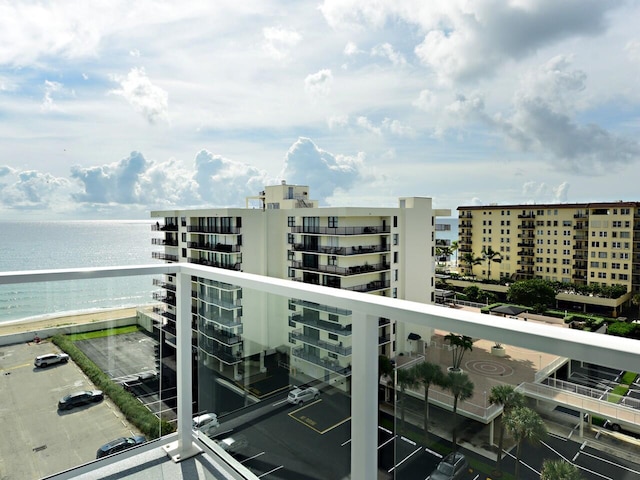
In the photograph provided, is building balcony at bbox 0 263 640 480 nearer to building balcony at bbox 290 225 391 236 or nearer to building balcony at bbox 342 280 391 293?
building balcony at bbox 290 225 391 236

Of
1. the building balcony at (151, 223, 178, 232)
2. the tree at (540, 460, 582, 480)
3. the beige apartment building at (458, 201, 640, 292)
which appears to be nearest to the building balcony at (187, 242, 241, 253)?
the building balcony at (151, 223, 178, 232)

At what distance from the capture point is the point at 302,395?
139cm

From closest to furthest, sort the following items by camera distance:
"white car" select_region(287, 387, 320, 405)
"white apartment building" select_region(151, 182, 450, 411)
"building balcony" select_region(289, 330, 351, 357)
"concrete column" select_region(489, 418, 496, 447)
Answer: "concrete column" select_region(489, 418, 496, 447) < "building balcony" select_region(289, 330, 351, 357) < "white car" select_region(287, 387, 320, 405) < "white apartment building" select_region(151, 182, 450, 411)

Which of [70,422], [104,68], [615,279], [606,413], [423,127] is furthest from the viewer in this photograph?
[423,127]

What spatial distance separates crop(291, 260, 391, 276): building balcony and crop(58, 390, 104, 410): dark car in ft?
62.5

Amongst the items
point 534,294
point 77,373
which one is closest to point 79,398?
point 77,373

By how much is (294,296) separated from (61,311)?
40.2 inches

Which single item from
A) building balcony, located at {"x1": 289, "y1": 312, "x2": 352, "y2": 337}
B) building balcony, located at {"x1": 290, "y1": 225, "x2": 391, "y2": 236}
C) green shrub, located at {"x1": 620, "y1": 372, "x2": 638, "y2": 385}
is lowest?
building balcony, located at {"x1": 290, "y1": 225, "x2": 391, "y2": 236}

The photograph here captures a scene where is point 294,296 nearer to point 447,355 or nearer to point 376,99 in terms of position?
point 447,355

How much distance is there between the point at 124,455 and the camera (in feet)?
5.62

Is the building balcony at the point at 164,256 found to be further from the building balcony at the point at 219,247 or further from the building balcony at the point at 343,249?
the building balcony at the point at 343,249

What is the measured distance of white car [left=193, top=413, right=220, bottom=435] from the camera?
1.75 metres

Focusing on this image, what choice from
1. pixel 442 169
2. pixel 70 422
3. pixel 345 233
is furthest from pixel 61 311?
pixel 442 169

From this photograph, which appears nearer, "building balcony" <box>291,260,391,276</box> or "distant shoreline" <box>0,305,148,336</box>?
"distant shoreline" <box>0,305,148,336</box>
